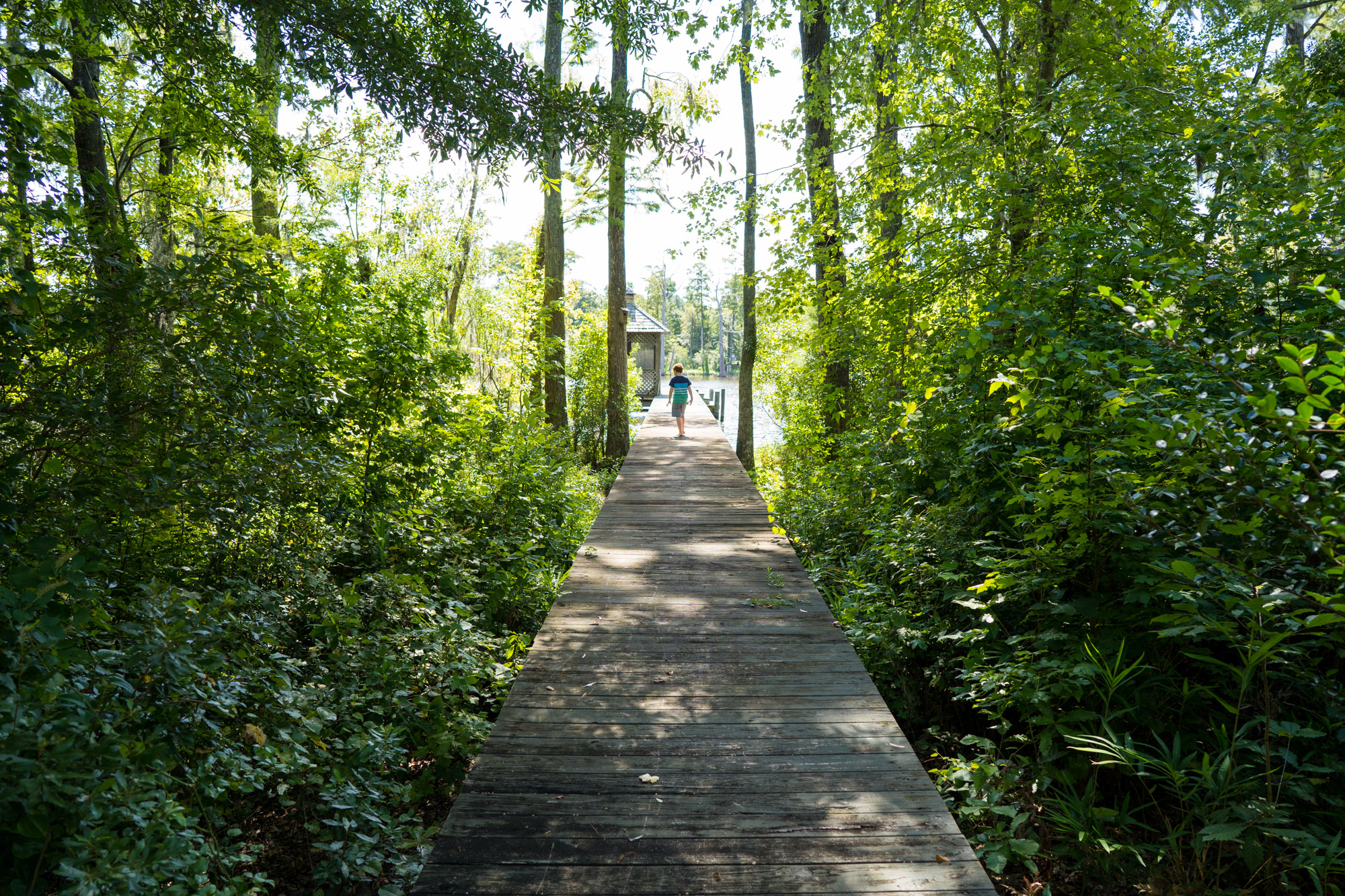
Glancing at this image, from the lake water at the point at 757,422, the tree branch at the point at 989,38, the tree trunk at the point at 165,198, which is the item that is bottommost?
the lake water at the point at 757,422

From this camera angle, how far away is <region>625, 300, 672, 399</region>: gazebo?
27719 mm

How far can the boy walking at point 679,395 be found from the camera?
41.3 ft

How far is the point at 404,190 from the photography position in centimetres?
1478

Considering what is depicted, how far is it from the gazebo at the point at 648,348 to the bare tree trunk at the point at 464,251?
6.69 m

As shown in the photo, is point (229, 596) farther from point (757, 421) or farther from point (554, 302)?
point (757, 421)

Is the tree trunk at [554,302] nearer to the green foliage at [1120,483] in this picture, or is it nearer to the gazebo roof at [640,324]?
the green foliage at [1120,483]

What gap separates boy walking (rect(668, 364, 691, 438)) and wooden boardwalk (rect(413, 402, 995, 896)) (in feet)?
26.1

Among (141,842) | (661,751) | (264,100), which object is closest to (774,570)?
(661,751)

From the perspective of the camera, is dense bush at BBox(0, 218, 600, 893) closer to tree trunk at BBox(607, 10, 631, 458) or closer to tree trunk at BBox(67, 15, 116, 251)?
tree trunk at BBox(67, 15, 116, 251)

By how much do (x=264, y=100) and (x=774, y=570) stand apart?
499cm

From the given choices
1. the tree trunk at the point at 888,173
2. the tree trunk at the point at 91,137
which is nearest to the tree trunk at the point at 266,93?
the tree trunk at the point at 91,137

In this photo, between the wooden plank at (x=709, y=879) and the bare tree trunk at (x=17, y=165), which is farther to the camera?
the wooden plank at (x=709, y=879)

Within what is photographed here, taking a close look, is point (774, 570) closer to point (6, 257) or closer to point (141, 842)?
point (141, 842)

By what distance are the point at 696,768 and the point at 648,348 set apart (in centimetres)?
2697
